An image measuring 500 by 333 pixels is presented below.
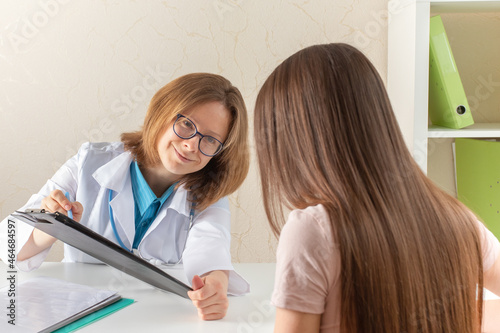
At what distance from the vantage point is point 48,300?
3.52ft

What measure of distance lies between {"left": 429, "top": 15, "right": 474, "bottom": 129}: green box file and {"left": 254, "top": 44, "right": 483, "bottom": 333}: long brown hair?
859mm

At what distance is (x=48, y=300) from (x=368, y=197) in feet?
2.52

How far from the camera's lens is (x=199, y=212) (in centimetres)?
151

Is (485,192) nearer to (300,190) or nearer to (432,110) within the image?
(432,110)

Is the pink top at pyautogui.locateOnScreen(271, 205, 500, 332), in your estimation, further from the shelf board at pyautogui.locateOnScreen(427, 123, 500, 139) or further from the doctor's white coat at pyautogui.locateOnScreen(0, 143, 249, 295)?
the shelf board at pyautogui.locateOnScreen(427, 123, 500, 139)

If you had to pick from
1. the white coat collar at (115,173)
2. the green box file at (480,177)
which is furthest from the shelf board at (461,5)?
the white coat collar at (115,173)

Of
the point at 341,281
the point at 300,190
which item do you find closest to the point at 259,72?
the point at 300,190

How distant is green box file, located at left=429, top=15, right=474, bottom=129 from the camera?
160 centimetres

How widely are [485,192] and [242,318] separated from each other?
1.19 meters

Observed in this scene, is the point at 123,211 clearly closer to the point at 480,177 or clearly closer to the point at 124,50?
the point at 124,50

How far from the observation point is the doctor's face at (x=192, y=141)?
4.71 feet

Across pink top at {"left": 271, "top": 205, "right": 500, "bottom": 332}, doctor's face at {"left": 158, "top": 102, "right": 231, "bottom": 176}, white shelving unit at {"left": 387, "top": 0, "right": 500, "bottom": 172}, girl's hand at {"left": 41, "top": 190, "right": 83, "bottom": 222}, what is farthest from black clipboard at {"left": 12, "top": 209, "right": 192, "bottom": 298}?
white shelving unit at {"left": 387, "top": 0, "right": 500, "bottom": 172}

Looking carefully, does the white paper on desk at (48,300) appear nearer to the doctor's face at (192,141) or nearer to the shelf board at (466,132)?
the doctor's face at (192,141)

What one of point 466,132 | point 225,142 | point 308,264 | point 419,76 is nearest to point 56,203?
point 225,142
